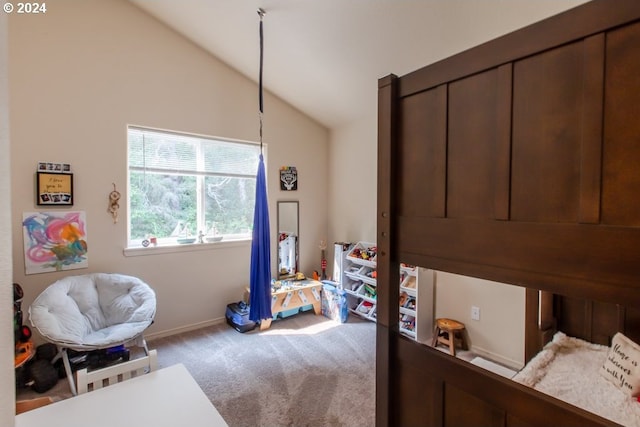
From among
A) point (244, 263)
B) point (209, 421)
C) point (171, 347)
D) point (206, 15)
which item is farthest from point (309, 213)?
point (209, 421)

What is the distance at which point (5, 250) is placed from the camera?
2.70 feet

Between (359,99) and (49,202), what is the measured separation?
3.16m

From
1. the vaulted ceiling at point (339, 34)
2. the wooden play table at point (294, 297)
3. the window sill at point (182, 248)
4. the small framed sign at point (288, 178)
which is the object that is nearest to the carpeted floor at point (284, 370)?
the wooden play table at point (294, 297)

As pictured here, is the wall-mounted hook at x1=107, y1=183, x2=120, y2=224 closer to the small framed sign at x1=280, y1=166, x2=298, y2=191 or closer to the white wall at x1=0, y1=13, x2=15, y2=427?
the small framed sign at x1=280, y1=166, x2=298, y2=191

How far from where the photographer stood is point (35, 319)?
2.00 m

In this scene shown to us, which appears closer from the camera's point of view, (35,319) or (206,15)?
(35,319)

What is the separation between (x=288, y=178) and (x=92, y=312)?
8.13 feet

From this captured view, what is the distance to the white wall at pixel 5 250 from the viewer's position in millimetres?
804

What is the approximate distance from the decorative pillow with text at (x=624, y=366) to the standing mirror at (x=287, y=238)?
312 centimetres

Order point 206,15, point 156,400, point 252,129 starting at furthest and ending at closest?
point 252,129 → point 206,15 → point 156,400

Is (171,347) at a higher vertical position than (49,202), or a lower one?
lower

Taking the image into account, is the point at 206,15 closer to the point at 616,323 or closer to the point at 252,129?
the point at 252,129

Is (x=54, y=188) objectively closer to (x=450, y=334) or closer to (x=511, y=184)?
(x=511, y=184)

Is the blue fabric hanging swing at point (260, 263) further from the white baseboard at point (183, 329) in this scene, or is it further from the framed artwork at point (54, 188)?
the framed artwork at point (54, 188)
